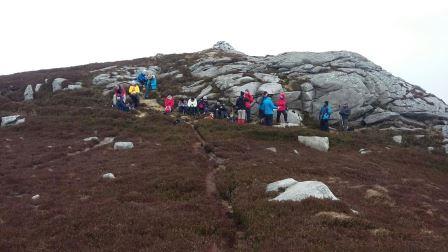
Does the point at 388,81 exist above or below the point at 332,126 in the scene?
above

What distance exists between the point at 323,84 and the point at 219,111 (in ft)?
40.8

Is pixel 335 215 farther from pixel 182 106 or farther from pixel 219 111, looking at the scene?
pixel 182 106

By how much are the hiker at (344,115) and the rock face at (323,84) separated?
59.3 inches

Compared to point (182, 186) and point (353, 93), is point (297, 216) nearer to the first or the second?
point (182, 186)

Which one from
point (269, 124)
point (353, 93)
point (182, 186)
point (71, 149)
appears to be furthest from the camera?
point (353, 93)

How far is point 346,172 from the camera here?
2623cm

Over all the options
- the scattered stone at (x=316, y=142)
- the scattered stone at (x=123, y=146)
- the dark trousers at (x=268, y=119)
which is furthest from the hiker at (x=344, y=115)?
the scattered stone at (x=123, y=146)

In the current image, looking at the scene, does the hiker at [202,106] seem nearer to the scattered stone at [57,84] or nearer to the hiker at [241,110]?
the hiker at [241,110]

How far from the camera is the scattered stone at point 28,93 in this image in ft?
184

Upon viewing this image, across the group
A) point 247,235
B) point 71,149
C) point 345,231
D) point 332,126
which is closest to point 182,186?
point 247,235

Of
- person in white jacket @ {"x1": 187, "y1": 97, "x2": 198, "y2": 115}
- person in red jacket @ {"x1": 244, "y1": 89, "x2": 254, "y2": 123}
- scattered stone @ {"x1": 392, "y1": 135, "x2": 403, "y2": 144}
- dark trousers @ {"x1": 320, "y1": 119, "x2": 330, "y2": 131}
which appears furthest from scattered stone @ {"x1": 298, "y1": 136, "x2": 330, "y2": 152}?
person in white jacket @ {"x1": 187, "y1": 97, "x2": 198, "y2": 115}

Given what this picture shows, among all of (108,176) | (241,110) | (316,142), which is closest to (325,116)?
(316,142)

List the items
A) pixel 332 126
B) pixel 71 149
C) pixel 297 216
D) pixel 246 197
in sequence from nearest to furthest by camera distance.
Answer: pixel 297 216 → pixel 246 197 → pixel 71 149 → pixel 332 126

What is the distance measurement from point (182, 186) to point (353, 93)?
32027mm
